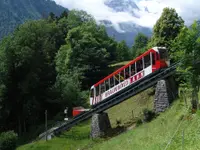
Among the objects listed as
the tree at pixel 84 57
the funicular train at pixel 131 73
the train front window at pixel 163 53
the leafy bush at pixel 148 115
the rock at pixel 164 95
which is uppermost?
the tree at pixel 84 57

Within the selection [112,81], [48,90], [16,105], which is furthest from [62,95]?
[112,81]

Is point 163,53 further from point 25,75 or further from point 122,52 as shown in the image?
point 122,52

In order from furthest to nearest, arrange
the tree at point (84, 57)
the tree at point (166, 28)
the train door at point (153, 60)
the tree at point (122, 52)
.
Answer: the tree at point (122, 52) < the tree at point (84, 57) < the tree at point (166, 28) < the train door at point (153, 60)

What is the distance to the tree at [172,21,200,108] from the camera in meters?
27.4

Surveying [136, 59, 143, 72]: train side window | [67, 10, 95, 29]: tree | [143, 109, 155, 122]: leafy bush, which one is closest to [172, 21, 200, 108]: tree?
[143, 109, 155, 122]: leafy bush

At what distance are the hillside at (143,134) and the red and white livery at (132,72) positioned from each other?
3867 mm

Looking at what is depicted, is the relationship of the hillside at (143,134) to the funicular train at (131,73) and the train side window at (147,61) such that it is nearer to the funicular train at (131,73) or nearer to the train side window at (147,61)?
the funicular train at (131,73)

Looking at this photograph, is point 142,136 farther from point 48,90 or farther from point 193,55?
point 48,90

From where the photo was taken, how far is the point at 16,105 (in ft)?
199

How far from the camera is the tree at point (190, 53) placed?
27422 mm

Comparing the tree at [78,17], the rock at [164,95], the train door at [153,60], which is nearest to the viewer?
the train door at [153,60]

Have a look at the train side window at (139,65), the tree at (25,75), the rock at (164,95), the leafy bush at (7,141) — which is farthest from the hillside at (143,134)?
the tree at (25,75)

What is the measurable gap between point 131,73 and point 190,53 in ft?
36.1

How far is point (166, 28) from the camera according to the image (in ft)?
147
